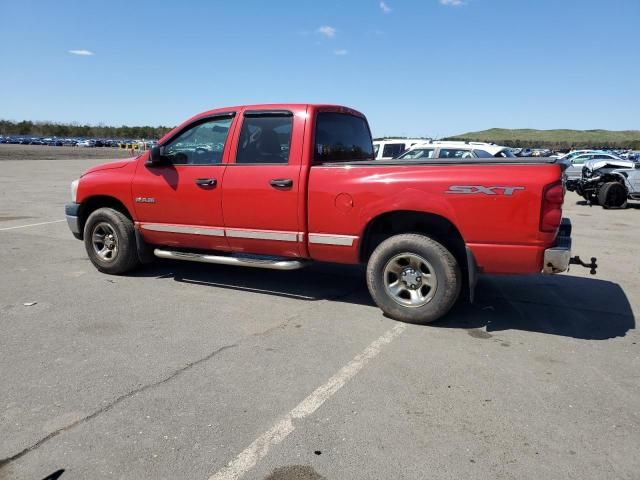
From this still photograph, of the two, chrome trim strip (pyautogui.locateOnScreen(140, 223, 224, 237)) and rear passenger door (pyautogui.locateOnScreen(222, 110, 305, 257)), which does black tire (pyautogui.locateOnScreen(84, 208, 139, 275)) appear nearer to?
chrome trim strip (pyautogui.locateOnScreen(140, 223, 224, 237))

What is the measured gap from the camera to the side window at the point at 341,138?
546 centimetres

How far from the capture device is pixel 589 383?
367cm

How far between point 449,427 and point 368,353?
3.79 ft

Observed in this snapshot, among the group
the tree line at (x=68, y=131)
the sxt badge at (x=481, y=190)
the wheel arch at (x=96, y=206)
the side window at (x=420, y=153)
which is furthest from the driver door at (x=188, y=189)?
the tree line at (x=68, y=131)

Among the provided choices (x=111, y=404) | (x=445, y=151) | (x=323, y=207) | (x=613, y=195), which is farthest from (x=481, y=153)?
(x=111, y=404)

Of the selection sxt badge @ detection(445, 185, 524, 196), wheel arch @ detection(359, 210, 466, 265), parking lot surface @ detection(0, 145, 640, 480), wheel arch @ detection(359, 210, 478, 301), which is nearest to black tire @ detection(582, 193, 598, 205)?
parking lot surface @ detection(0, 145, 640, 480)

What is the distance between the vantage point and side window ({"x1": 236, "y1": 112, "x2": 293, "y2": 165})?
537 cm

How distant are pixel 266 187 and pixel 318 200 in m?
0.59

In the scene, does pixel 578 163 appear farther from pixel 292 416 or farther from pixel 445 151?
pixel 292 416

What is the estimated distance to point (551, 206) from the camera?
419 centimetres

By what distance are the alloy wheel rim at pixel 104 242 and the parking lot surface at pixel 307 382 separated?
0.40 meters

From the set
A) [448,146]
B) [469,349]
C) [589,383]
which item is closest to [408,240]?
[469,349]

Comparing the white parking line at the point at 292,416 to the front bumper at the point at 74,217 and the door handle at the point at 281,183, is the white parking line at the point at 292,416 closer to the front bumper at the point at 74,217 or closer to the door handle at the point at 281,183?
the door handle at the point at 281,183

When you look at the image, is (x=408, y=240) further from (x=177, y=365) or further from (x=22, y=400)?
(x=22, y=400)
